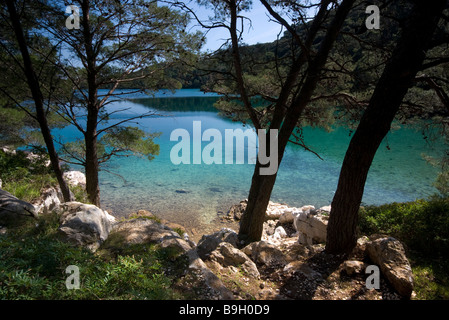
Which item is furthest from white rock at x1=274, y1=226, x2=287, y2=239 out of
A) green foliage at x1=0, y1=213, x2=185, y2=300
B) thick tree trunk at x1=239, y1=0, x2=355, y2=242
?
green foliage at x1=0, y1=213, x2=185, y2=300

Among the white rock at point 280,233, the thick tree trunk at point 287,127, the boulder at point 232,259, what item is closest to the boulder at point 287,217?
the white rock at point 280,233

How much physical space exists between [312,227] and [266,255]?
2414 mm

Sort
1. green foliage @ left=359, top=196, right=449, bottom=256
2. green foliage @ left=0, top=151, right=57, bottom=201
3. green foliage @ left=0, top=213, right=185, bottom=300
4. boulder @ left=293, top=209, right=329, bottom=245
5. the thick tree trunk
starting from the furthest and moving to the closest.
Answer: boulder @ left=293, top=209, right=329, bottom=245 < green foliage @ left=0, top=151, right=57, bottom=201 < the thick tree trunk < green foliage @ left=359, top=196, right=449, bottom=256 < green foliage @ left=0, top=213, right=185, bottom=300

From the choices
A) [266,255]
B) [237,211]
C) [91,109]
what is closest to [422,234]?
[266,255]

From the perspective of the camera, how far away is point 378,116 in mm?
3242

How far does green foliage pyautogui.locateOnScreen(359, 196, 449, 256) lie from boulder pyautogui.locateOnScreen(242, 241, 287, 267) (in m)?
2.30

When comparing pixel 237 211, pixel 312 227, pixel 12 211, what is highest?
pixel 12 211

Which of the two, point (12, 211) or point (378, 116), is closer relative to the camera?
point (378, 116)

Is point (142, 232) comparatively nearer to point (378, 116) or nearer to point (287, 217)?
point (378, 116)

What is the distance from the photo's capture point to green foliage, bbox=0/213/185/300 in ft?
6.45

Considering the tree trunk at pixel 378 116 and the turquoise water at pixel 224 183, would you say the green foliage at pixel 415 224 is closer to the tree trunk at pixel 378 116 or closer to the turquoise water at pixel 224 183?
the tree trunk at pixel 378 116

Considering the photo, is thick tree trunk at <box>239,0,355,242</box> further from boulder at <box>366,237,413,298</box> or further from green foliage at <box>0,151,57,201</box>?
green foliage at <box>0,151,57,201</box>

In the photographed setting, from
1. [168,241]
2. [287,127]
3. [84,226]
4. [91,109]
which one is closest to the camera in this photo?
[84,226]
